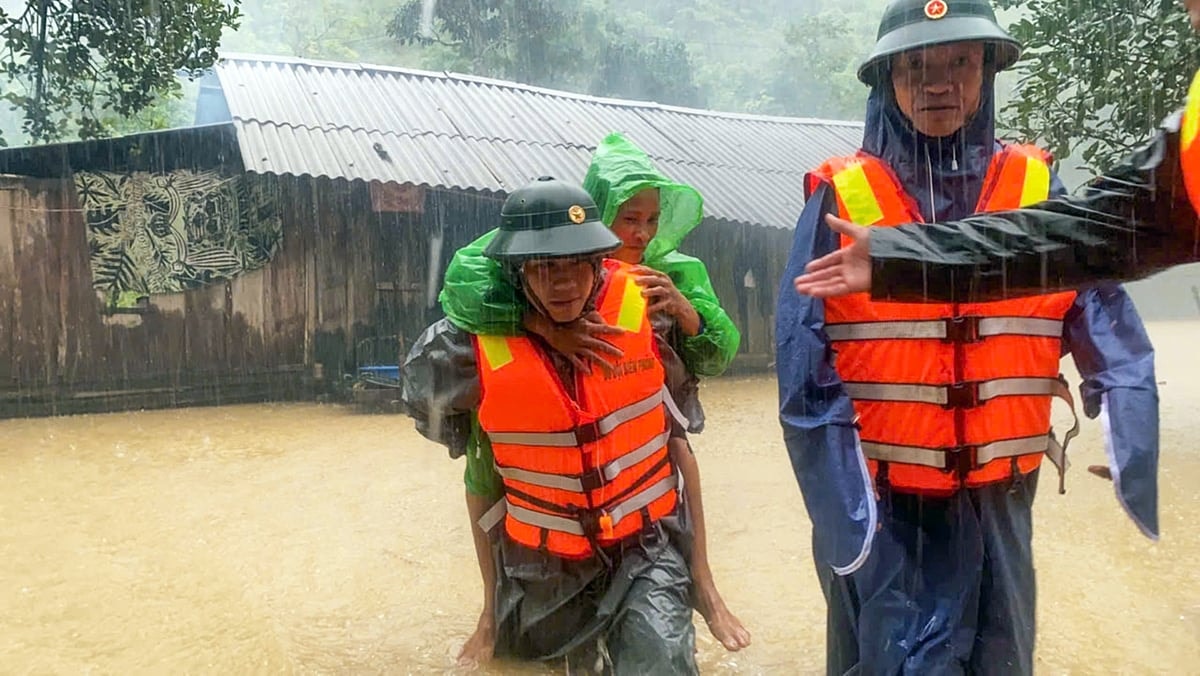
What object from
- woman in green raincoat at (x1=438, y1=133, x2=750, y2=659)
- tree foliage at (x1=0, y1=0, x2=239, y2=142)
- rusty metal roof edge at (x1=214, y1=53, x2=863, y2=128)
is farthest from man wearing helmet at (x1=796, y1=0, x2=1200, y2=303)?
rusty metal roof edge at (x1=214, y1=53, x2=863, y2=128)

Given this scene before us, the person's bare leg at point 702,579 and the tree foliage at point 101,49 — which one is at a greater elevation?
the tree foliage at point 101,49

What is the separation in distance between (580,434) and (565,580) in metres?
0.54

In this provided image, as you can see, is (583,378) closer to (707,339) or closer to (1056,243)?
(707,339)

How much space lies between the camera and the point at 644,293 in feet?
9.86

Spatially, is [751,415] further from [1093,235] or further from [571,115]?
[1093,235]

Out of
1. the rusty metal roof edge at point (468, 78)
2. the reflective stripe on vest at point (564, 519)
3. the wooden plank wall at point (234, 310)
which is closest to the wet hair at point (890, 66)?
the reflective stripe on vest at point (564, 519)

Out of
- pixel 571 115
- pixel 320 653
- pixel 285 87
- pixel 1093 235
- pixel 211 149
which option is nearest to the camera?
pixel 1093 235

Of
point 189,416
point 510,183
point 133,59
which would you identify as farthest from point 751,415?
point 133,59

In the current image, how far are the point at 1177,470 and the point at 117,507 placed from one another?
23.9 feet

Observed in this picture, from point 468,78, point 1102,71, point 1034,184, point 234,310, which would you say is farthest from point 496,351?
point 468,78

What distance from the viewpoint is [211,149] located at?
9.62 meters

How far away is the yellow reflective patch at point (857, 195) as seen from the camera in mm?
2213

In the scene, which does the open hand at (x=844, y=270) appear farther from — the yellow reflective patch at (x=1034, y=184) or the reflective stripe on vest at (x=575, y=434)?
the reflective stripe on vest at (x=575, y=434)

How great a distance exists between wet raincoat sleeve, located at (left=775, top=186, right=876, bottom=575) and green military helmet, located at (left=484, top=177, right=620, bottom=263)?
2.16 feet
